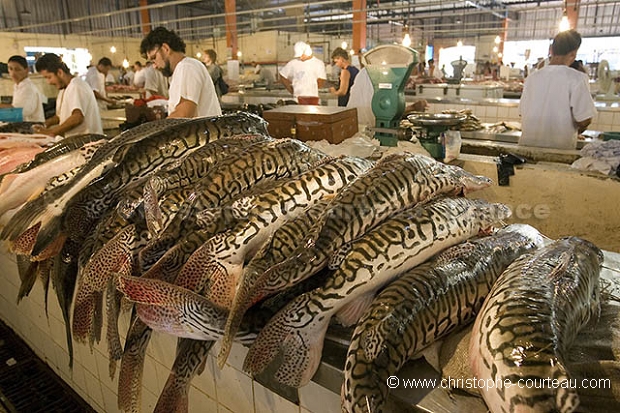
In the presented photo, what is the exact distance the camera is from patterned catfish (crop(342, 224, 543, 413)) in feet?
3.17

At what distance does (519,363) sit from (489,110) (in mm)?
7764

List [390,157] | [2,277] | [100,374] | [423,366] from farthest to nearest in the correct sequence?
1. [2,277]
2. [100,374]
3. [390,157]
4. [423,366]

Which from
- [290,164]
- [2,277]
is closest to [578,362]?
[290,164]

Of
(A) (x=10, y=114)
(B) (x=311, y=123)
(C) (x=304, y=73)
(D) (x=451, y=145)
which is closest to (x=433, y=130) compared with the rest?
(D) (x=451, y=145)

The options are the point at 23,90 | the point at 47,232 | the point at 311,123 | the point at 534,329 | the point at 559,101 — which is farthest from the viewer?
the point at 23,90

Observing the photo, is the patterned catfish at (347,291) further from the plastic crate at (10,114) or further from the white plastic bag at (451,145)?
the plastic crate at (10,114)

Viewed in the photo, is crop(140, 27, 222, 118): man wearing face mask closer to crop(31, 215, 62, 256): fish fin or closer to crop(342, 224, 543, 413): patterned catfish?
crop(31, 215, 62, 256): fish fin

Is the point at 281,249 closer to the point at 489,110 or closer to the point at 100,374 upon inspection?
the point at 100,374

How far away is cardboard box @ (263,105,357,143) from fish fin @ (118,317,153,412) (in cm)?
232

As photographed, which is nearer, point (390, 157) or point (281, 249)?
point (281, 249)

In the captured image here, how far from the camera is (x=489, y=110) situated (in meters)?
7.82

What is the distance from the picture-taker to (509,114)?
7.55 m

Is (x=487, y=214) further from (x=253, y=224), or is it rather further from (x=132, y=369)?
(x=132, y=369)
